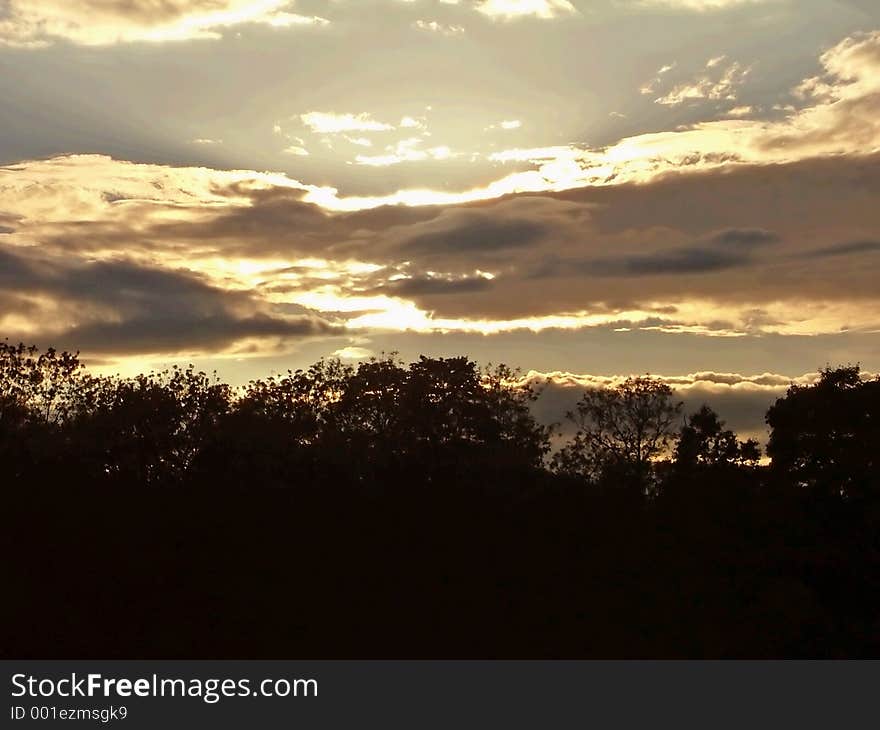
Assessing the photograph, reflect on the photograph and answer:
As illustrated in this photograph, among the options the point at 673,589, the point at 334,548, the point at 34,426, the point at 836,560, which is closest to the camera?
the point at 836,560

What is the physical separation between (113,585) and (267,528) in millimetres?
9911

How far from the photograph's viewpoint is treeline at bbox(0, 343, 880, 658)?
Answer: 5391 cm

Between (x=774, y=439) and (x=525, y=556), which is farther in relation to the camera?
(x=525, y=556)

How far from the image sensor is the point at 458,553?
65.5 meters

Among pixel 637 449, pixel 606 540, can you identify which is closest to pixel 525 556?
pixel 606 540

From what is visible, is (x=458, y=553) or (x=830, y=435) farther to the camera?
(x=458, y=553)

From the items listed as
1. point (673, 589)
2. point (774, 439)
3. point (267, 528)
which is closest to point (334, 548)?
point (267, 528)

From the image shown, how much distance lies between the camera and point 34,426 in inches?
3391

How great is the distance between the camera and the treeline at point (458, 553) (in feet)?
177
